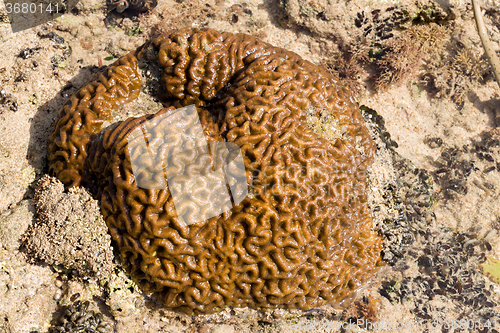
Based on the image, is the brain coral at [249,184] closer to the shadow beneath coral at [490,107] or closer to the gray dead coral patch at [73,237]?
the gray dead coral patch at [73,237]

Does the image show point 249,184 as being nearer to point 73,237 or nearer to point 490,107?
point 73,237

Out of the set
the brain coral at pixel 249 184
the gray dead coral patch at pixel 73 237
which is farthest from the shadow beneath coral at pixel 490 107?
the gray dead coral patch at pixel 73 237

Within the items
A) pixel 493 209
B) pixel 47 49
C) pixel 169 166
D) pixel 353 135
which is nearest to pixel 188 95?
pixel 169 166

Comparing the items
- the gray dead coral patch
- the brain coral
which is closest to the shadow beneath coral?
the brain coral

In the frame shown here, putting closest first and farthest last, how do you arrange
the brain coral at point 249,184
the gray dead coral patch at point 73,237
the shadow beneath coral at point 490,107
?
1. the brain coral at point 249,184
2. the gray dead coral patch at point 73,237
3. the shadow beneath coral at point 490,107

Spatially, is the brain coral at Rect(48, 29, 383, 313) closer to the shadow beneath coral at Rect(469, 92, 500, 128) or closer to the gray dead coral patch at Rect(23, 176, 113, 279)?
the gray dead coral patch at Rect(23, 176, 113, 279)

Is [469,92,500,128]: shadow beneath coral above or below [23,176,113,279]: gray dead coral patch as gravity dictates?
above
